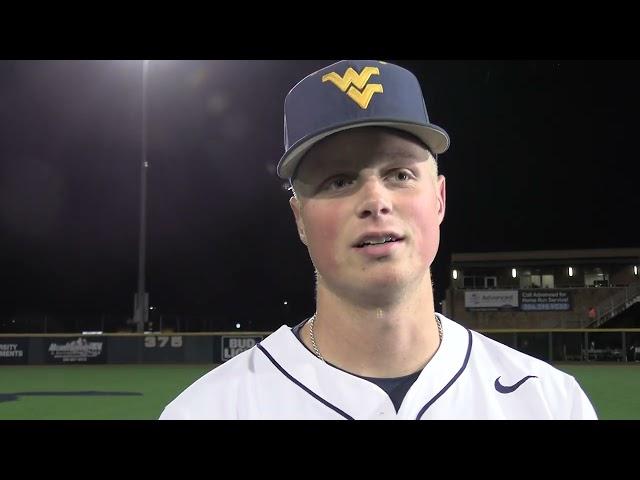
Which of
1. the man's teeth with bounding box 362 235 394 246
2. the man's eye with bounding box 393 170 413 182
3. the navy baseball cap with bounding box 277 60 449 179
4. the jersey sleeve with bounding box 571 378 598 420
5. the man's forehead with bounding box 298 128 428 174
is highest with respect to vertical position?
the navy baseball cap with bounding box 277 60 449 179

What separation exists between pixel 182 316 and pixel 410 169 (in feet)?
73.2

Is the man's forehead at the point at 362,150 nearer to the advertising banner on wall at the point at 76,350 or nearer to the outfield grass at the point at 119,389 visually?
the outfield grass at the point at 119,389

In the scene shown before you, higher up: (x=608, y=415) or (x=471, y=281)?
(x=471, y=281)

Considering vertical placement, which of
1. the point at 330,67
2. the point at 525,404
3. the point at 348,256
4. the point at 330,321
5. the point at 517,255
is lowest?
the point at 525,404

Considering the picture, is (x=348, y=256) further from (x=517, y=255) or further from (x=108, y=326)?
(x=108, y=326)

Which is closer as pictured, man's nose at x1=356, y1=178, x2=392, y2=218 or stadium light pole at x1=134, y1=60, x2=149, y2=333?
man's nose at x1=356, y1=178, x2=392, y2=218

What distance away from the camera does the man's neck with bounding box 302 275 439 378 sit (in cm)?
172

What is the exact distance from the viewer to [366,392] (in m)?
1.75

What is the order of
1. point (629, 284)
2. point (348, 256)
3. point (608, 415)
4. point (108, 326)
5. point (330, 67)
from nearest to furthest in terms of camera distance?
point (348, 256) → point (330, 67) → point (608, 415) → point (629, 284) → point (108, 326)

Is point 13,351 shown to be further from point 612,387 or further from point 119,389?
point 612,387

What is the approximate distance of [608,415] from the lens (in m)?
5.80

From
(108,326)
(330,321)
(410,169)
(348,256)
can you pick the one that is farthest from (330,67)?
(108,326)

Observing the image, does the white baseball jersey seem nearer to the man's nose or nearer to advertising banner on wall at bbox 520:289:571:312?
the man's nose

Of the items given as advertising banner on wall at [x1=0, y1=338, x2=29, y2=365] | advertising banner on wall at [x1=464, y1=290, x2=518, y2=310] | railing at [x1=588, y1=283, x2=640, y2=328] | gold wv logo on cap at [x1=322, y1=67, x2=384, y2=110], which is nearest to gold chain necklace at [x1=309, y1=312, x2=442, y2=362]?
gold wv logo on cap at [x1=322, y1=67, x2=384, y2=110]
